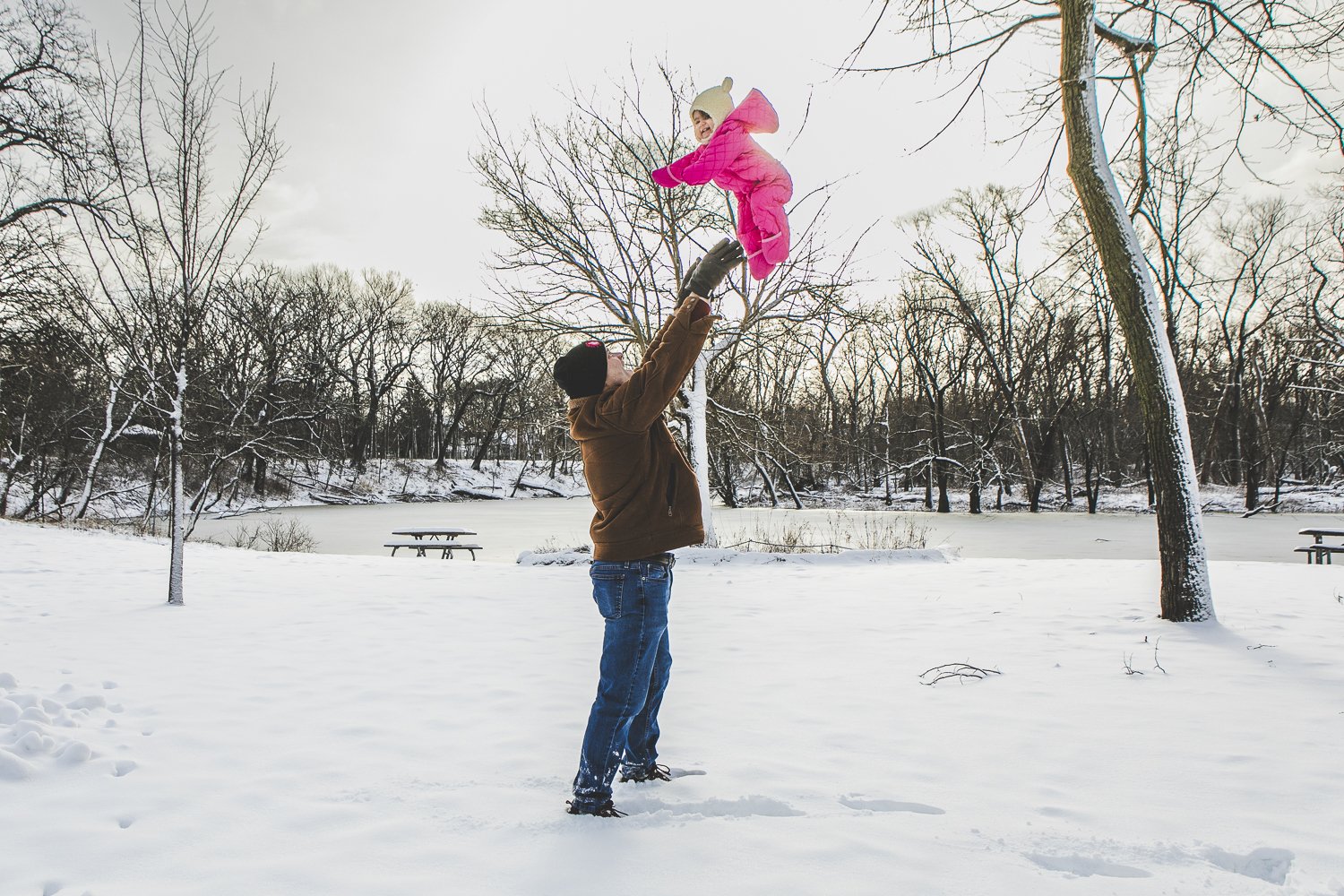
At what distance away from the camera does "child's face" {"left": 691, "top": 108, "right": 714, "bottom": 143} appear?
2.92 meters

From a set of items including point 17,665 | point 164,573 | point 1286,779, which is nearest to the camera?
point 1286,779

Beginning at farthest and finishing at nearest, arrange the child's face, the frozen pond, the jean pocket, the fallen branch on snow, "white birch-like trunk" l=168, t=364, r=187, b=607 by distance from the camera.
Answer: the frozen pond, "white birch-like trunk" l=168, t=364, r=187, b=607, the fallen branch on snow, the child's face, the jean pocket

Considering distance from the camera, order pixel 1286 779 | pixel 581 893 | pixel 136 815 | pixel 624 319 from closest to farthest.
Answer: pixel 581 893 → pixel 136 815 → pixel 1286 779 → pixel 624 319

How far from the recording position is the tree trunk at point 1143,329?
5719 millimetres

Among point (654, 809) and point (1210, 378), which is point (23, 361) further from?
point (1210, 378)

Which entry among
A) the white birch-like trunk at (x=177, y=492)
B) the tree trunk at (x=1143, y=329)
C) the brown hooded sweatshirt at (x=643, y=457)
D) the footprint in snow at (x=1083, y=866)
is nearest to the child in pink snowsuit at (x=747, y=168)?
the brown hooded sweatshirt at (x=643, y=457)

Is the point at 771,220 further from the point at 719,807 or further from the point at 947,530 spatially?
the point at 947,530

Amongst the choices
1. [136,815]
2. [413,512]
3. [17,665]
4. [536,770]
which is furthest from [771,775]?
[413,512]

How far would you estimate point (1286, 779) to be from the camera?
2.79 m

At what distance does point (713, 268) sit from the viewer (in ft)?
8.16

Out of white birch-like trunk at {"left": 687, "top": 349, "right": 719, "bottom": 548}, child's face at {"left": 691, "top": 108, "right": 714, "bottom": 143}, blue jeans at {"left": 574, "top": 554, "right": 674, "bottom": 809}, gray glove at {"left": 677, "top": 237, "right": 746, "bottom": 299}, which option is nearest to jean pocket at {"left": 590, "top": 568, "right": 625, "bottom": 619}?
blue jeans at {"left": 574, "top": 554, "right": 674, "bottom": 809}

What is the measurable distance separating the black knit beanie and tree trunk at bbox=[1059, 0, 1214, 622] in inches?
199

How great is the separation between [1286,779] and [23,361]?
22.8m

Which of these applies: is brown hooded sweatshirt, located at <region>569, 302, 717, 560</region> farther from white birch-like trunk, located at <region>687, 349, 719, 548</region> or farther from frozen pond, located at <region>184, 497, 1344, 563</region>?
frozen pond, located at <region>184, 497, 1344, 563</region>
